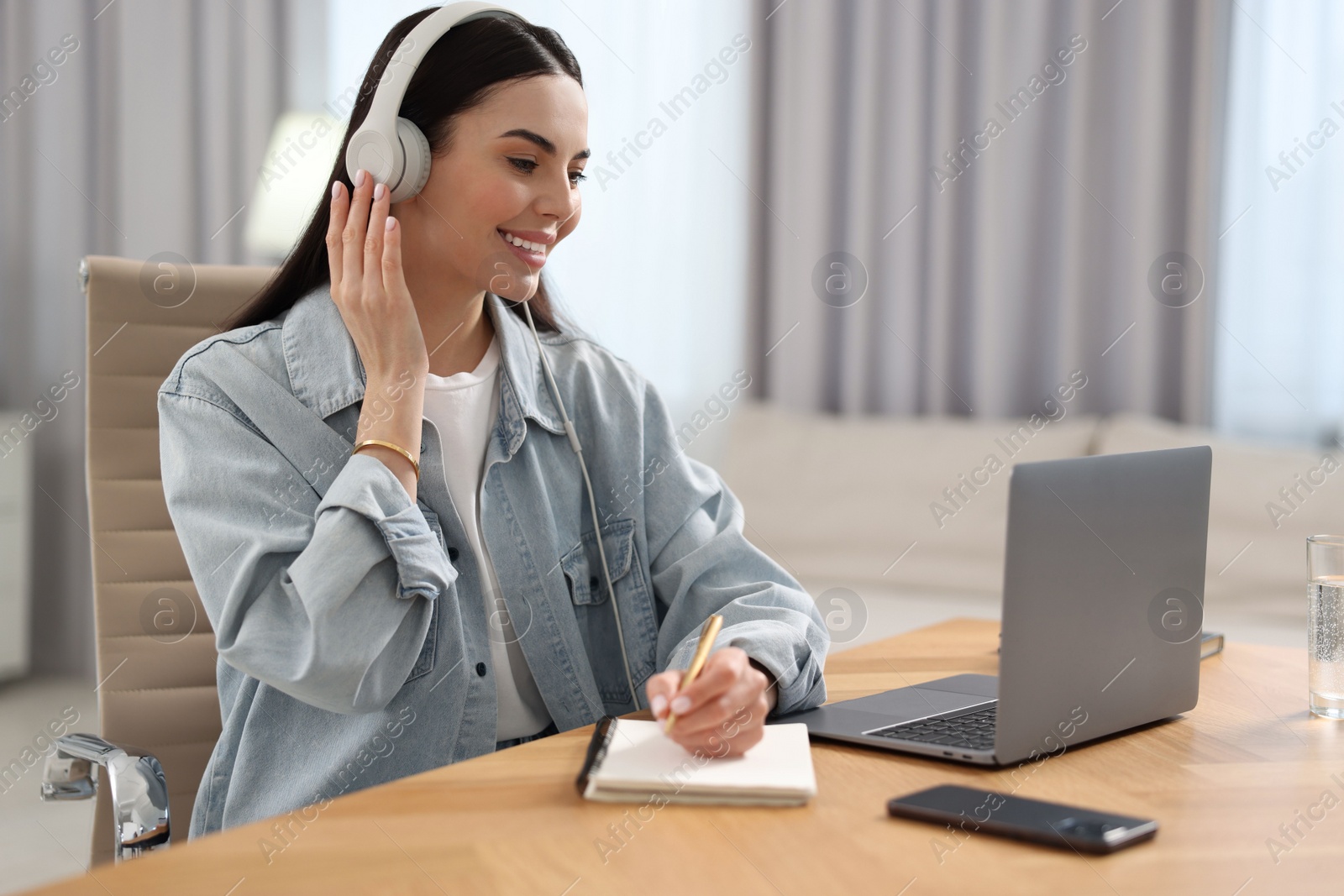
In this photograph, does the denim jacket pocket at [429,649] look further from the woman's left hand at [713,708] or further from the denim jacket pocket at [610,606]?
the woman's left hand at [713,708]

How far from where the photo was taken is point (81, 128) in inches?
129

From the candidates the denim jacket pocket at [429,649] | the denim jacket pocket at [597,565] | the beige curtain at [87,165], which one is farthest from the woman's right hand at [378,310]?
the beige curtain at [87,165]

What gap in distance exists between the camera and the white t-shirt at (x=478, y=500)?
1162mm

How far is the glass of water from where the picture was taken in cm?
96

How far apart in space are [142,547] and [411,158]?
529 mm

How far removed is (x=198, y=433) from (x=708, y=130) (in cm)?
218

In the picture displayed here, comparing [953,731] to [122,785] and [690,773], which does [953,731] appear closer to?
[690,773]

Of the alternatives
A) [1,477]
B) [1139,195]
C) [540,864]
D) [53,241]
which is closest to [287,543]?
[540,864]

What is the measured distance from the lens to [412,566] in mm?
978

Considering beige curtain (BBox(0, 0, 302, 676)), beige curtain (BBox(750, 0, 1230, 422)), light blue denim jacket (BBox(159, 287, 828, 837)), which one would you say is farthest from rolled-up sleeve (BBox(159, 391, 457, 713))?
beige curtain (BBox(0, 0, 302, 676))

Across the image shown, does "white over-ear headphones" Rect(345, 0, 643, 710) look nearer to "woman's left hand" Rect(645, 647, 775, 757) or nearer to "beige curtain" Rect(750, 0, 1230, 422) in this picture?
"woman's left hand" Rect(645, 647, 775, 757)

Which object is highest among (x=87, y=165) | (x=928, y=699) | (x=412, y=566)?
(x=87, y=165)

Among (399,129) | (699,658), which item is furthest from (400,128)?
(699,658)

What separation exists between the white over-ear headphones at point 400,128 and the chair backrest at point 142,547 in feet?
1.03
